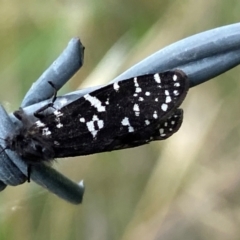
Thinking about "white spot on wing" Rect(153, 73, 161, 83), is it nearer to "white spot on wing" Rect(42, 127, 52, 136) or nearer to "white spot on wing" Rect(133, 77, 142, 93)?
"white spot on wing" Rect(133, 77, 142, 93)

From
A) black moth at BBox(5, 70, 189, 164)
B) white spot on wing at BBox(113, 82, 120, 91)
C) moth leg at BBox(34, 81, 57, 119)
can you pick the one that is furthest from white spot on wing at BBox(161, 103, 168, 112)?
moth leg at BBox(34, 81, 57, 119)

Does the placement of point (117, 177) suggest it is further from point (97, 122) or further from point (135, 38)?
point (97, 122)

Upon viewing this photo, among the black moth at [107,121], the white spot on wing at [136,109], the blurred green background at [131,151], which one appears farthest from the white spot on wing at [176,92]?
the blurred green background at [131,151]

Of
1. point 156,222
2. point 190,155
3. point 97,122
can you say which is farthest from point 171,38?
point 97,122

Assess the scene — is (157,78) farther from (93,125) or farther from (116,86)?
(93,125)

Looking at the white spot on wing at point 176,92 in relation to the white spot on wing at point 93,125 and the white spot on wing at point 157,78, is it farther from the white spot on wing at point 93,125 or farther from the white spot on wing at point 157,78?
the white spot on wing at point 93,125

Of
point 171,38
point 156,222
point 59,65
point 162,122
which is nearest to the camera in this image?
point 59,65
